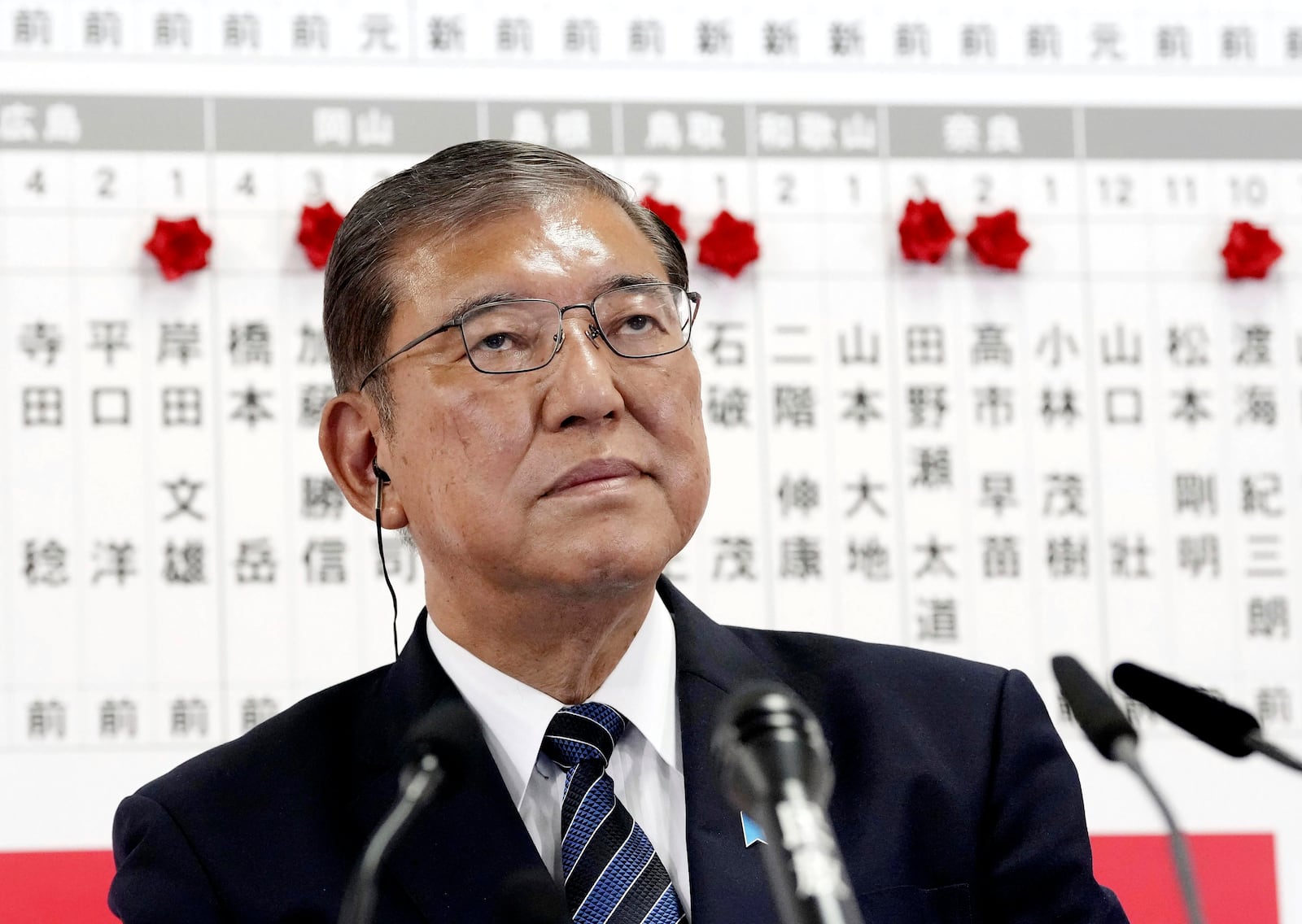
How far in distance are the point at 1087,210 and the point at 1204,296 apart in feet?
0.90

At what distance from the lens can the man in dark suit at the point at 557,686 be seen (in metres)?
1.65

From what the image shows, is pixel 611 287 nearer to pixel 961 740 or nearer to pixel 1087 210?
pixel 961 740

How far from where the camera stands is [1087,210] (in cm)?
271

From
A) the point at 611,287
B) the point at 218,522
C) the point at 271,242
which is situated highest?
the point at 271,242

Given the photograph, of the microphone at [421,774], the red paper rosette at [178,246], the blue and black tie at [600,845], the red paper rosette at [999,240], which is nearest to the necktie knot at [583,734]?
the blue and black tie at [600,845]

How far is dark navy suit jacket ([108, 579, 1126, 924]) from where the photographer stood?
5.36ft

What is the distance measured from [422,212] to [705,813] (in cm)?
82

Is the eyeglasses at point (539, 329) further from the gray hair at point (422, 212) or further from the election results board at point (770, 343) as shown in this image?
the election results board at point (770, 343)

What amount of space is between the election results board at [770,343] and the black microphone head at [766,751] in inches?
55.0

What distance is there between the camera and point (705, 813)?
A: 166 centimetres

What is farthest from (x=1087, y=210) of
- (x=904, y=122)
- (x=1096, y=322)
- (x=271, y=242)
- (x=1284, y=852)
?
(x=271, y=242)

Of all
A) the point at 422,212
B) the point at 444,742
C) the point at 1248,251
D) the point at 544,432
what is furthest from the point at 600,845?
the point at 1248,251

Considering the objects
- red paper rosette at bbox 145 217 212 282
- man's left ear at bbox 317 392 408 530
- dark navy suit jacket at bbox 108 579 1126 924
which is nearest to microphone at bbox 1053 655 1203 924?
dark navy suit jacket at bbox 108 579 1126 924

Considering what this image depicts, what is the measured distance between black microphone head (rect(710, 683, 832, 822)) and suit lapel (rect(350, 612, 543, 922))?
510mm
